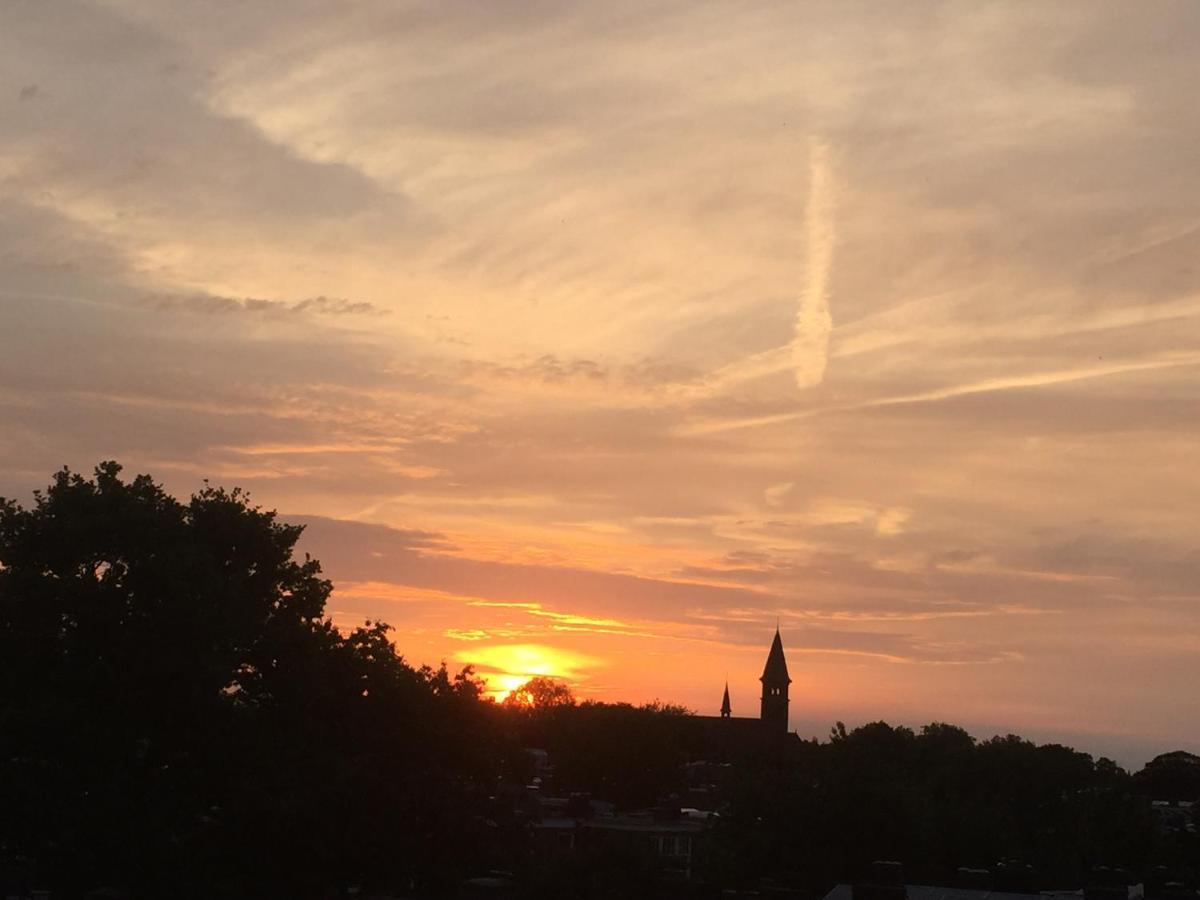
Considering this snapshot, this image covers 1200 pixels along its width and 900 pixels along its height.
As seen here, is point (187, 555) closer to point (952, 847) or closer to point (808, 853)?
point (808, 853)

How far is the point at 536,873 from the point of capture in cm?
5541

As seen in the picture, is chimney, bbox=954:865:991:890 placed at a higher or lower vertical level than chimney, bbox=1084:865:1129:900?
lower

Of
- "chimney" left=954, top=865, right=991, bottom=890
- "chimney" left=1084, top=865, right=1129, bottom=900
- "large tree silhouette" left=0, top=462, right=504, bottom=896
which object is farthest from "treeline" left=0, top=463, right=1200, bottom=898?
"chimney" left=1084, top=865, right=1129, bottom=900

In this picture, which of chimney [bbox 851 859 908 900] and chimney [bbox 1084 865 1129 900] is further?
chimney [bbox 1084 865 1129 900]

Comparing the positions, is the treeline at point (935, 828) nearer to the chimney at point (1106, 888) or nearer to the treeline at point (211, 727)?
the chimney at point (1106, 888)

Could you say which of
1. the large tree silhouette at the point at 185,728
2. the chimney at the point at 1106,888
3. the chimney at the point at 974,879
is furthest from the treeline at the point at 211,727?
the chimney at the point at 1106,888

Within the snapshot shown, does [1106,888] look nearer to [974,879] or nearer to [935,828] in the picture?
[974,879]

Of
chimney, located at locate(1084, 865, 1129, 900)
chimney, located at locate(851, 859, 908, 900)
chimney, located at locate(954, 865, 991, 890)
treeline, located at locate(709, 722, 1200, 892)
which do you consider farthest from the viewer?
treeline, located at locate(709, 722, 1200, 892)

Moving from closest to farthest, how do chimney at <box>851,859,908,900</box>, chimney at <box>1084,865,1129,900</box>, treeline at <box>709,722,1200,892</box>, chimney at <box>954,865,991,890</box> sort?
chimney at <box>851,859,908,900</box>, chimney at <box>1084,865,1129,900</box>, chimney at <box>954,865,991,890</box>, treeline at <box>709,722,1200,892</box>

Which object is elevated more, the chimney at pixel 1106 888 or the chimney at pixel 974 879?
the chimney at pixel 1106 888

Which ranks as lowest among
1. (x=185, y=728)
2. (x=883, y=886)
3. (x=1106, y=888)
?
(x=883, y=886)

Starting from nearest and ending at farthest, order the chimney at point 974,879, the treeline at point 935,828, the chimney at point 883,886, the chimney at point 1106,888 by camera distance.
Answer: the chimney at point 883,886 → the chimney at point 1106,888 → the chimney at point 974,879 → the treeline at point 935,828

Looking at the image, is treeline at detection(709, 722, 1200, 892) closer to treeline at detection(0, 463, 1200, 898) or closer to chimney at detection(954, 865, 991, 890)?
chimney at detection(954, 865, 991, 890)

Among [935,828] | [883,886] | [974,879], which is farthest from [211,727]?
[935,828]
